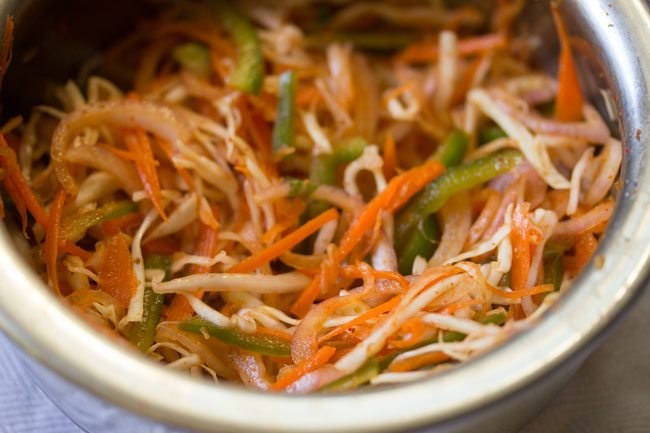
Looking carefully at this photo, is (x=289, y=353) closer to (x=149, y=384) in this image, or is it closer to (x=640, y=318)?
(x=149, y=384)

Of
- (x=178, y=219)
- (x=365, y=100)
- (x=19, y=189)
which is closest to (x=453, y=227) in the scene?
(x=365, y=100)

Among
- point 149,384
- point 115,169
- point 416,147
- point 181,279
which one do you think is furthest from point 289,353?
point 416,147

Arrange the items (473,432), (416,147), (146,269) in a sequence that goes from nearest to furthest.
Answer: (473,432) < (146,269) < (416,147)

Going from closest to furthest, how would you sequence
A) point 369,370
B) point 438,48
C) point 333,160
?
1. point 369,370
2. point 333,160
3. point 438,48

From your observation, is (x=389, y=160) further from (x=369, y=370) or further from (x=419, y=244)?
(x=369, y=370)

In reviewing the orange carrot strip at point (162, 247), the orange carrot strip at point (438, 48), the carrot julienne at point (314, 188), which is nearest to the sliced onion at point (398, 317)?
the carrot julienne at point (314, 188)
